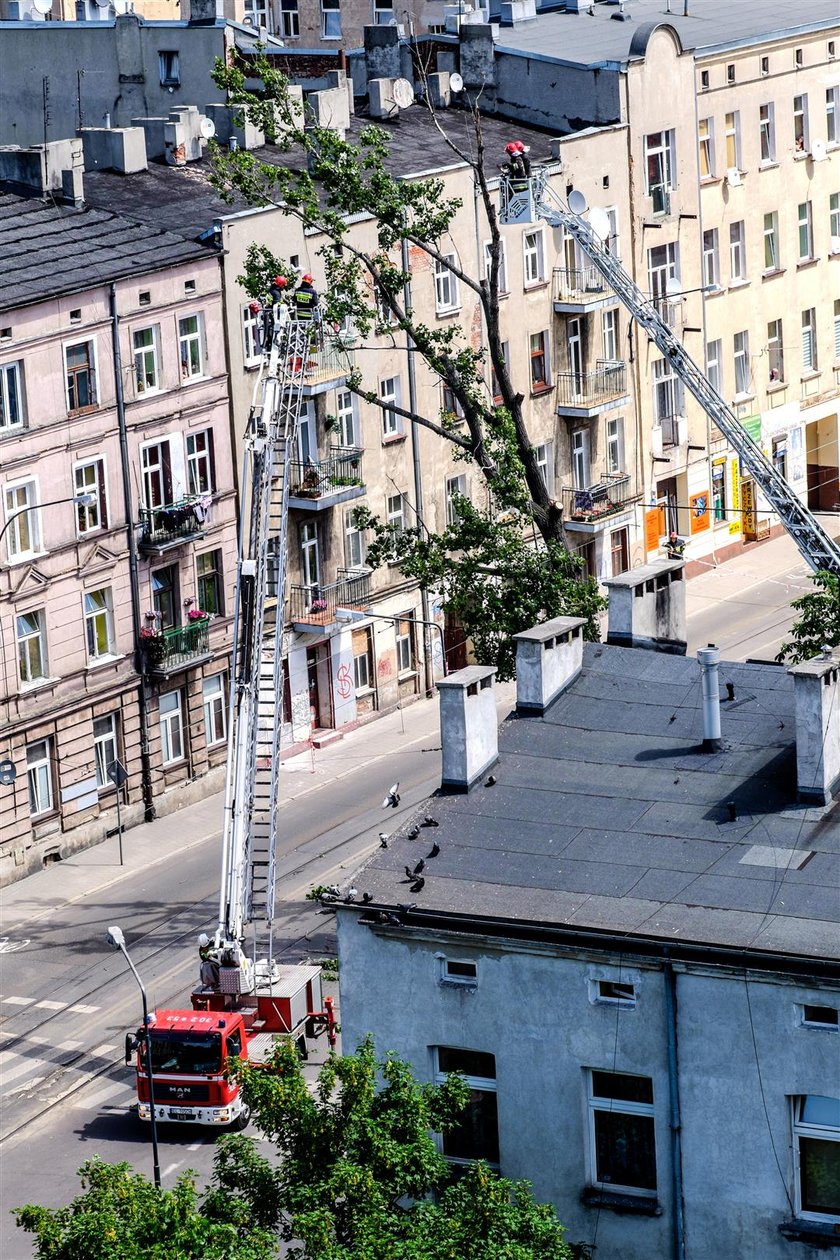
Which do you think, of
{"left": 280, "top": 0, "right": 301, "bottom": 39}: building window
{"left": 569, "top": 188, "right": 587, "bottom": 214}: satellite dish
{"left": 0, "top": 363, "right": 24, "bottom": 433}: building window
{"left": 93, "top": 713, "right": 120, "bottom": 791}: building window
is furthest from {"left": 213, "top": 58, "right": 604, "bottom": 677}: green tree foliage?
{"left": 280, "top": 0, "right": 301, "bottom": 39}: building window

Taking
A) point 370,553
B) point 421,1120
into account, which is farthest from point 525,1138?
point 370,553

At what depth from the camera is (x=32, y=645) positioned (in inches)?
2387

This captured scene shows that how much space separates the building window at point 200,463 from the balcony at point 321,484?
2.31 meters

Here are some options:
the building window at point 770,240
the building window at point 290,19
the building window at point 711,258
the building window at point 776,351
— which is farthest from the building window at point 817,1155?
the building window at point 290,19

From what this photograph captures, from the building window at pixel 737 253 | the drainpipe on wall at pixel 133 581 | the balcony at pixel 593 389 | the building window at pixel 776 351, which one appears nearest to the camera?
the drainpipe on wall at pixel 133 581

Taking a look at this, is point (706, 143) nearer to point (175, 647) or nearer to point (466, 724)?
point (175, 647)

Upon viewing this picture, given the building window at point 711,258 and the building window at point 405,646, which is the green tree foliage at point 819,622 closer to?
the building window at point 405,646

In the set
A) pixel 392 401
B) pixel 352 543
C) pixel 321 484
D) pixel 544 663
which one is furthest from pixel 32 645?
pixel 544 663

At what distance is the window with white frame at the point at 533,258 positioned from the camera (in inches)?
2980

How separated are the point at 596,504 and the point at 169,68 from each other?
19.5 metres

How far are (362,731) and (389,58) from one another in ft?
83.7

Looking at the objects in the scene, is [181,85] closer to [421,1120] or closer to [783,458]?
[783,458]

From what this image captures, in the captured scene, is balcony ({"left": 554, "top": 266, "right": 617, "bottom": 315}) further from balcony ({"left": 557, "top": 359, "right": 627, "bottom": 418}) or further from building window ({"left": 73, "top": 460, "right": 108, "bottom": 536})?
building window ({"left": 73, "top": 460, "right": 108, "bottom": 536})

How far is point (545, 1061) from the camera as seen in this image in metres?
32.0
